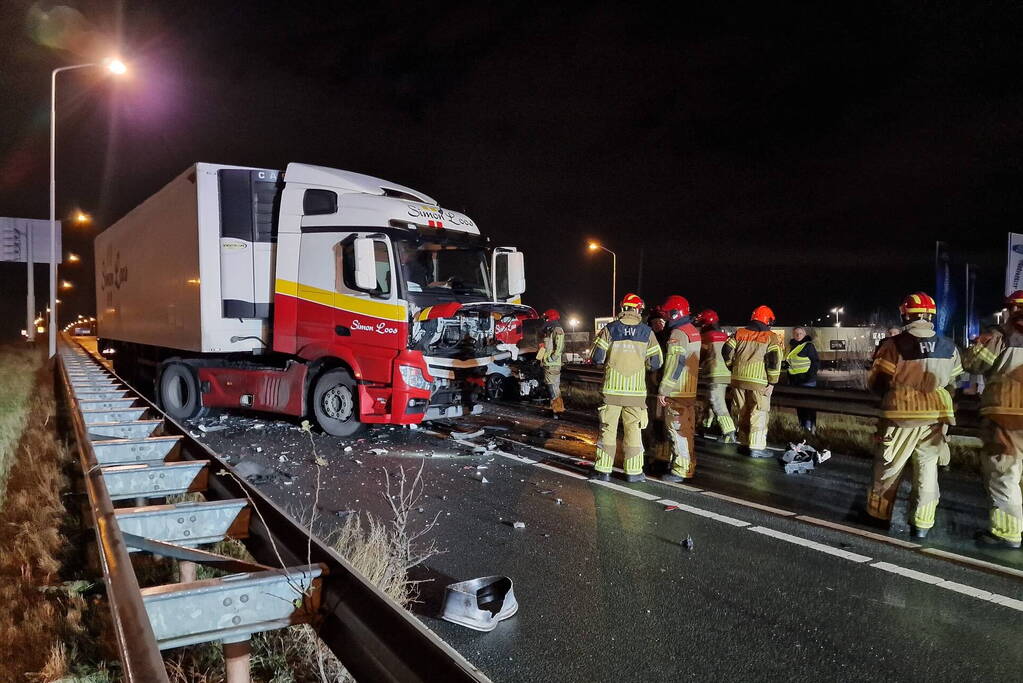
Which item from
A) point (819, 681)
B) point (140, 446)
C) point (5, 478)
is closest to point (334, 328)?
point (5, 478)

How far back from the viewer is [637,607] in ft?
13.0

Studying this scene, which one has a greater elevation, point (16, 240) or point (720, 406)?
point (16, 240)

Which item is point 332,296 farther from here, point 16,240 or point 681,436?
point 16,240

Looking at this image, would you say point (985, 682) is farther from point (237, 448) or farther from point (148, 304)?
point (148, 304)

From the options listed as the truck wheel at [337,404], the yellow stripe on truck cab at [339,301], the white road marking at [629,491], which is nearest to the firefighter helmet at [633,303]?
the white road marking at [629,491]

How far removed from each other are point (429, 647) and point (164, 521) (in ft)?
5.21

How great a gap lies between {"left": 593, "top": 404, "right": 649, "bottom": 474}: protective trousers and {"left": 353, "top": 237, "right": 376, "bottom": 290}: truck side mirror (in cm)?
307

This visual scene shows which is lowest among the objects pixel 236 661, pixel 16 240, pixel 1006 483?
pixel 1006 483

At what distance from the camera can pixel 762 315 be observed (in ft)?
29.0

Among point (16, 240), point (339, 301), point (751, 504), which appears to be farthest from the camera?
point (16, 240)

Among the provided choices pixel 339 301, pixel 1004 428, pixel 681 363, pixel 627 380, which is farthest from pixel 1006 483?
pixel 339 301

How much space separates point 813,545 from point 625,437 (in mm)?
2299

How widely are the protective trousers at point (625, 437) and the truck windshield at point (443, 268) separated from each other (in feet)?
9.51

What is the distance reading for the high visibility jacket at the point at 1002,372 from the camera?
512 cm
